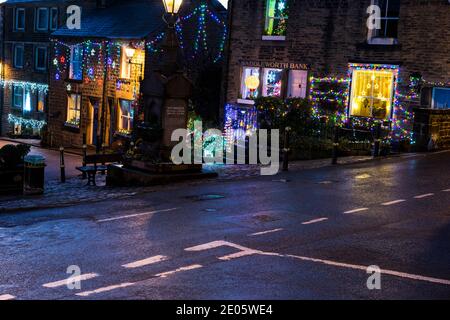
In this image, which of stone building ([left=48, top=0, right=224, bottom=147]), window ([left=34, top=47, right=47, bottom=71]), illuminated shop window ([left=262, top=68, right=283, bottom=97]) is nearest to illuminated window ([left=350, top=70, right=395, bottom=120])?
illuminated shop window ([left=262, top=68, right=283, bottom=97])

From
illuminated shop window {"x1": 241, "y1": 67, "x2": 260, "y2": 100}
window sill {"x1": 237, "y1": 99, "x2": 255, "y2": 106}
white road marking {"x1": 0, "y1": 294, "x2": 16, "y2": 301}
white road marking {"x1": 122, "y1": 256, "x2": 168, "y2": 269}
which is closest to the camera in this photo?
white road marking {"x1": 0, "y1": 294, "x2": 16, "y2": 301}

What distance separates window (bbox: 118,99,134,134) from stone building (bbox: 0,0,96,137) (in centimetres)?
968

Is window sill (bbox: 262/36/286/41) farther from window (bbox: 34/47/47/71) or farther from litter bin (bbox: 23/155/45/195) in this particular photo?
window (bbox: 34/47/47/71)

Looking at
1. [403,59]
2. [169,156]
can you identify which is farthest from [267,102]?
[169,156]

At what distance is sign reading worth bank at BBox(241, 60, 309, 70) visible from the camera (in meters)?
25.4

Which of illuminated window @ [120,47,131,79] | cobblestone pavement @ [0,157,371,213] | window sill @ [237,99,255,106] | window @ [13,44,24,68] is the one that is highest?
window @ [13,44,24,68]

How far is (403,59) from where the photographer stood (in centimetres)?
2295

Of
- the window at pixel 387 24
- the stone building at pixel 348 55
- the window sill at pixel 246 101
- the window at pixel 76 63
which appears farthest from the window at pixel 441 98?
the window at pixel 76 63

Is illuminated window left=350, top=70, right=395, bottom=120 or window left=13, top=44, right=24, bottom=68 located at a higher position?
window left=13, top=44, right=24, bottom=68

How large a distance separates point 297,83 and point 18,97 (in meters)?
24.5

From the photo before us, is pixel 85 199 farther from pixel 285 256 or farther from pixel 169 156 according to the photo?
pixel 285 256

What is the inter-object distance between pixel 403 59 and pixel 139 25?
14.2 m

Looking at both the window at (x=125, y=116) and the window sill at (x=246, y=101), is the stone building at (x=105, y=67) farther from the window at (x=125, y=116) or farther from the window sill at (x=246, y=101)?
the window sill at (x=246, y=101)

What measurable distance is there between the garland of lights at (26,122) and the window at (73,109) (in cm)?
460
